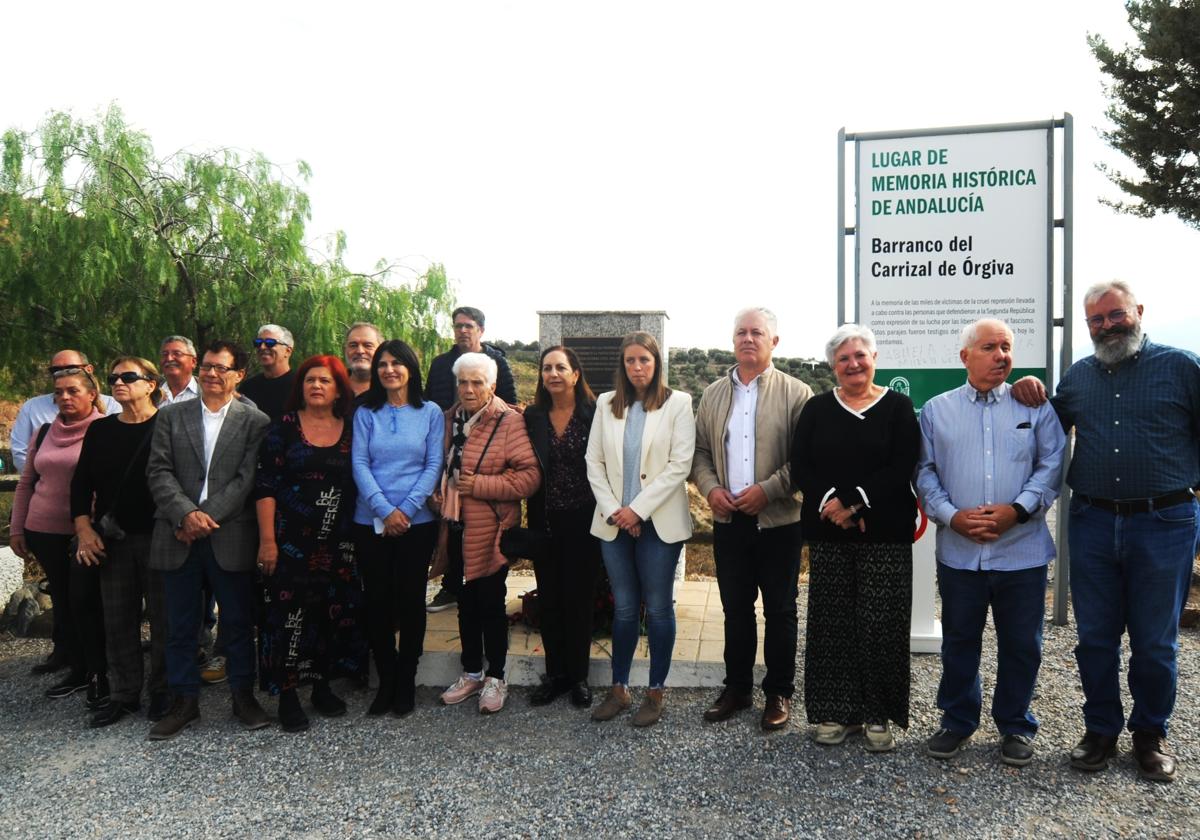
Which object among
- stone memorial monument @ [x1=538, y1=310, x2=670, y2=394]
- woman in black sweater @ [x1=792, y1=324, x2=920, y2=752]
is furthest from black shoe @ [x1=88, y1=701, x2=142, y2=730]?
stone memorial monument @ [x1=538, y1=310, x2=670, y2=394]

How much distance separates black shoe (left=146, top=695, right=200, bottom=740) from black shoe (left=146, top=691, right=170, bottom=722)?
0.06 meters

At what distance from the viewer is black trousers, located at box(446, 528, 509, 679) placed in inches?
161

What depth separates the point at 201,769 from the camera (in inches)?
139

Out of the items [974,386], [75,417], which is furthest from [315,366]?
[974,386]

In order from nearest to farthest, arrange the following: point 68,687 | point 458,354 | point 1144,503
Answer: point 1144,503 < point 68,687 < point 458,354

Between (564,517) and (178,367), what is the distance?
2412mm

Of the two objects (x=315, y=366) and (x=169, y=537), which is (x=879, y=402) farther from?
(x=169, y=537)

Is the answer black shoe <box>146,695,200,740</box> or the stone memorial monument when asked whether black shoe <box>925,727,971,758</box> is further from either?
the stone memorial monument

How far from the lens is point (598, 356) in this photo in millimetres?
6727

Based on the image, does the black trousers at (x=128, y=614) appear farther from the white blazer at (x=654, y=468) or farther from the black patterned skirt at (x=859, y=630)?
the black patterned skirt at (x=859, y=630)

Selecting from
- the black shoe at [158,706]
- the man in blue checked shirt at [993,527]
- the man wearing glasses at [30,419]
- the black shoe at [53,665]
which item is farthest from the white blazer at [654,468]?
the black shoe at [53,665]

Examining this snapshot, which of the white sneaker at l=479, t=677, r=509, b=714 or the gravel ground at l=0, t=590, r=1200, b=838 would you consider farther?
the white sneaker at l=479, t=677, r=509, b=714

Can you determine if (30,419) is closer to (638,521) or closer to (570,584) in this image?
(570,584)

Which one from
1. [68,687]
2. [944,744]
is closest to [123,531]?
[68,687]
